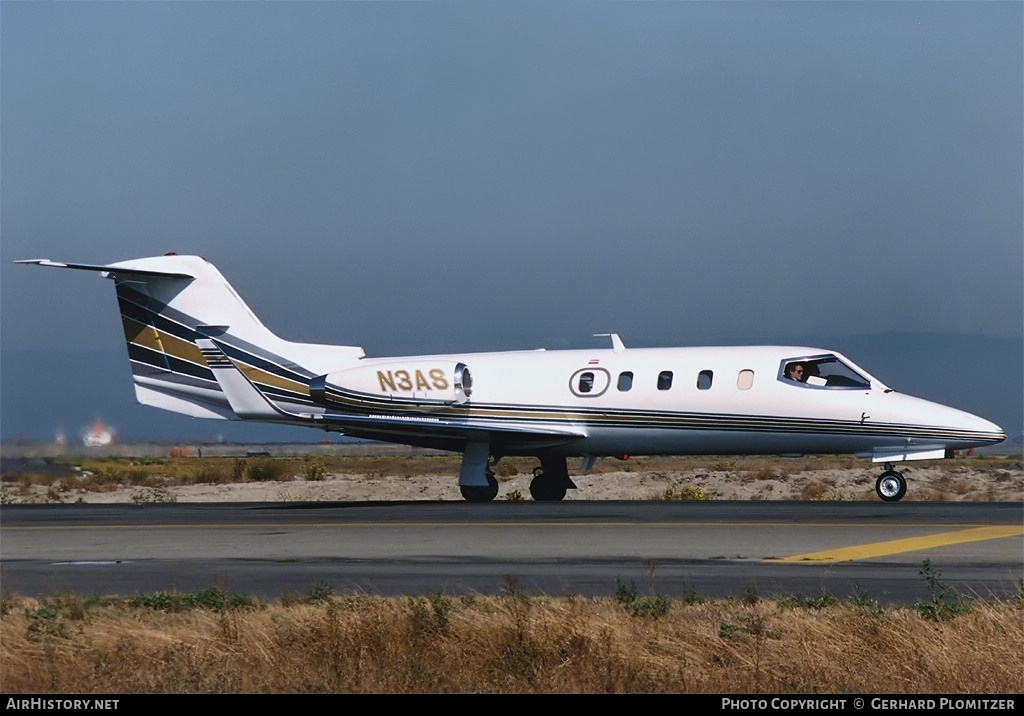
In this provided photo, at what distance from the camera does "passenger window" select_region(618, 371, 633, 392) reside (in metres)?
29.5

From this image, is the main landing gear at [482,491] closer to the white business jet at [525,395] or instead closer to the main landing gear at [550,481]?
the white business jet at [525,395]

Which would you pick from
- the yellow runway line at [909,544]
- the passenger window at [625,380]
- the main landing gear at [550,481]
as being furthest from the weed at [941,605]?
the main landing gear at [550,481]

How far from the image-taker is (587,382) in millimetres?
29969

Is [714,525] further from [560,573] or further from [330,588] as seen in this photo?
[330,588]

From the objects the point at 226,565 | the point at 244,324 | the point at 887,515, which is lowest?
the point at 887,515

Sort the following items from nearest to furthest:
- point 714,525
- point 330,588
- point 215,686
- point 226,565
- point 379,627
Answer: point 215,686 → point 379,627 → point 330,588 → point 226,565 → point 714,525

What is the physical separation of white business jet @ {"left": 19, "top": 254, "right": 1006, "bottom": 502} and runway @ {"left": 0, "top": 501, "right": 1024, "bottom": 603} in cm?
213

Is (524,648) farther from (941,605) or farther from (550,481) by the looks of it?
(550,481)

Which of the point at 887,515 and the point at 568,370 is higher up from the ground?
the point at 568,370

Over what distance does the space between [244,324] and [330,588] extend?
2043cm

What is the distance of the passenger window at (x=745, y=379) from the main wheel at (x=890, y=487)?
3181 mm

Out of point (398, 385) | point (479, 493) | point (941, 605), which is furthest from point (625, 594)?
point (398, 385)

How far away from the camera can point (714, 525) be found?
2161 centimetres
